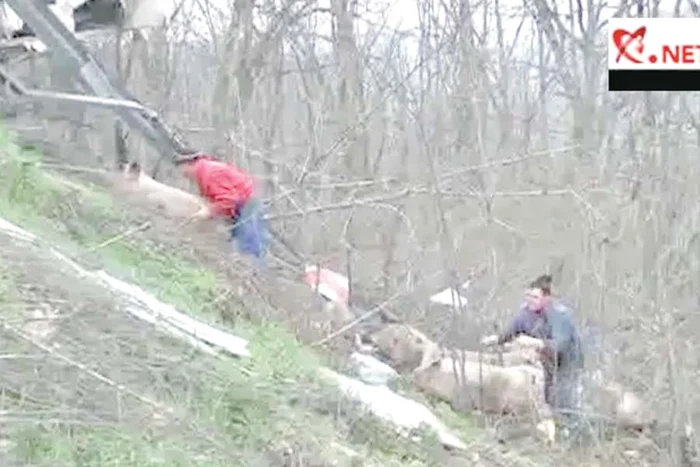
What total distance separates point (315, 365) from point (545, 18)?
53.1ft

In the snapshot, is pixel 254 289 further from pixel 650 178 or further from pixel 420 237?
pixel 650 178

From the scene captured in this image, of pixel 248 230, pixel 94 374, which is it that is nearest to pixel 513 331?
pixel 248 230

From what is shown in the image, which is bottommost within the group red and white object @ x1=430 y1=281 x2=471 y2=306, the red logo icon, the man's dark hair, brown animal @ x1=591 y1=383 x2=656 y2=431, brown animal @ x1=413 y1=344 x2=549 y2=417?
brown animal @ x1=591 y1=383 x2=656 y2=431

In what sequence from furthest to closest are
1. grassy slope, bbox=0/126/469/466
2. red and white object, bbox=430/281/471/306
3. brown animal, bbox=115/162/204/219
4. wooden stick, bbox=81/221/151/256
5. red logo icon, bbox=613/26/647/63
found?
1. red logo icon, bbox=613/26/647/63
2. red and white object, bbox=430/281/471/306
3. brown animal, bbox=115/162/204/219
4. wooden stick, bbox=81/221/151/256
5. grassy slope, bbox=0/126/469/466

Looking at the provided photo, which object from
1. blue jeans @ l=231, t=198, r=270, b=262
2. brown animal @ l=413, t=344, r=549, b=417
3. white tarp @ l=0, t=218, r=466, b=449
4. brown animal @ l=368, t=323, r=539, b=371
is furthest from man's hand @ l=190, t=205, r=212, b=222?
white tarp @ l=0, t=218, r=466, b=449

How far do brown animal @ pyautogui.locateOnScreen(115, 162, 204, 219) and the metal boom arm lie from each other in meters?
0.52

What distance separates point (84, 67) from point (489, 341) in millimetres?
3319

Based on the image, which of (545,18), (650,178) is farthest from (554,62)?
(650,178)

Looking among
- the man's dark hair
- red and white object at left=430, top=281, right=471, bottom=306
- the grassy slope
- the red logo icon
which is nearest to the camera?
the grassy slope

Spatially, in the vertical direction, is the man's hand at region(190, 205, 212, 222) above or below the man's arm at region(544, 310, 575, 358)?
above

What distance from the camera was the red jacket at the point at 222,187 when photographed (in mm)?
8789

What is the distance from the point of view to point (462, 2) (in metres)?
19.5

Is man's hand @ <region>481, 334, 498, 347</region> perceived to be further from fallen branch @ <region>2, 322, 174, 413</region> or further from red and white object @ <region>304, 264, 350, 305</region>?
fallen branch @ <region>2, 322, 174, 413</region>

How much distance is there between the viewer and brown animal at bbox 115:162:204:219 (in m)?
8.70
